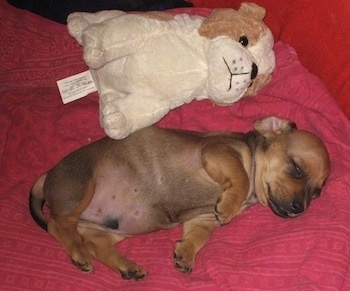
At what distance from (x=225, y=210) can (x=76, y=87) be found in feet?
3.94

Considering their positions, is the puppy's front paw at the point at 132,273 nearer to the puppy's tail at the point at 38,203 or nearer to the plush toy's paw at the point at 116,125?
the puppy's tail at the point at 38,203

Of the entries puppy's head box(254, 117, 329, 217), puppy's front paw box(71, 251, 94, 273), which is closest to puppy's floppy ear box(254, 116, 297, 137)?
puppy's head box(254, 117, 329, 217)

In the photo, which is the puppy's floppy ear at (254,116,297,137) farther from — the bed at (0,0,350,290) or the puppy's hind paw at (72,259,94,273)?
the puppy's hind paw at (72,259,94,273)

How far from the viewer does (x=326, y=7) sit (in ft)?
9.03

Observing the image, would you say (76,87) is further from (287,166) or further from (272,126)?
(287,166)

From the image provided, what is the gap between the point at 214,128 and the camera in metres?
3.12

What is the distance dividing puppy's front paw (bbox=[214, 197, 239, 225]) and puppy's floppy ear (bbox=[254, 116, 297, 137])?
511 millimetres

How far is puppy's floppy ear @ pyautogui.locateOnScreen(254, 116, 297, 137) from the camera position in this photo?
2879 mm

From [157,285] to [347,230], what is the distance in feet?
2.80

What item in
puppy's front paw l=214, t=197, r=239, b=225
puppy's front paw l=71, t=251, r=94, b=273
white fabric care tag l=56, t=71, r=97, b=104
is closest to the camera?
puppy's front paw l=214, t=197, r=239, b=225

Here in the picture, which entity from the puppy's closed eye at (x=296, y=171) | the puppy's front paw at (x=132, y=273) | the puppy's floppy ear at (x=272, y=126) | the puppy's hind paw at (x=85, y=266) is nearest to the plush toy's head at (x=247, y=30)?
the puppy's floppy ear at (x=272, y=126)

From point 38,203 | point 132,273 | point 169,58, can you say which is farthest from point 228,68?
point 38,203

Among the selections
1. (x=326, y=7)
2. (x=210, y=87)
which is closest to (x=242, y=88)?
(x=210, y=87)

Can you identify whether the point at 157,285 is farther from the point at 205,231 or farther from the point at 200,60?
the point at 200,60
